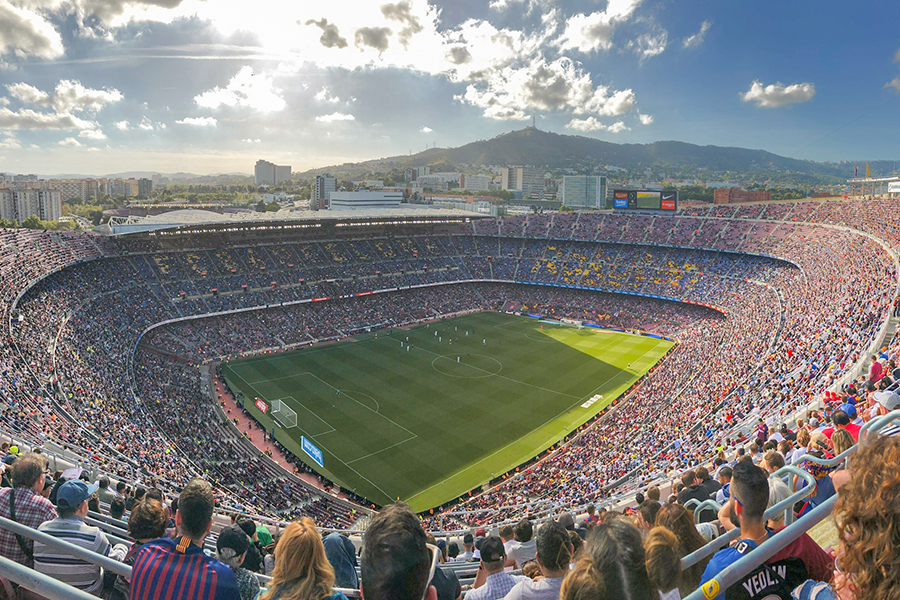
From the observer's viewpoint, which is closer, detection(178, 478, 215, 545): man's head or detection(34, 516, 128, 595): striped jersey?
detection(178, 478, 215, 545): man's head

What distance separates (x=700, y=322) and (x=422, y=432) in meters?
32.2

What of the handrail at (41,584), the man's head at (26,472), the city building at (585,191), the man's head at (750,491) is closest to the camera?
the handrail at (41,584)

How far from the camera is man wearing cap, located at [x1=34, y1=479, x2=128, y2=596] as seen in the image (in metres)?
4.20

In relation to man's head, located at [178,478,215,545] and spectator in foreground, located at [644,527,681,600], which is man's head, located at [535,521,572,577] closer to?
spectator in foreground, located at [644,527,681,600]

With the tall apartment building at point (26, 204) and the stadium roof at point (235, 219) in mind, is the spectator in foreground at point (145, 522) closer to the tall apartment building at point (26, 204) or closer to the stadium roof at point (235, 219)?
the stadium roof at point (235, 219)

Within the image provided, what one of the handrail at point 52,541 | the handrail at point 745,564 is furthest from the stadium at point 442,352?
the handrail at point 52,541

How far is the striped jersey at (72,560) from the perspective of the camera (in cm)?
419

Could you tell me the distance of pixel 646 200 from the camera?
71250mm

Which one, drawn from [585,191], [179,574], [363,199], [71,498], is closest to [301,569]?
[179,574]

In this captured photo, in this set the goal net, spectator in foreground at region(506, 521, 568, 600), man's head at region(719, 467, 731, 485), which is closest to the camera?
spectator in foreground at region(506, 521, 568, 600)

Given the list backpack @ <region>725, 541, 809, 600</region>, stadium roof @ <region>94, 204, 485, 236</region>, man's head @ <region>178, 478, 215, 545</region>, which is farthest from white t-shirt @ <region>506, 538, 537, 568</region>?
stadium roof @ <region>94, 204, 485, 236</region>

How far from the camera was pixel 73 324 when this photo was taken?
34.5m

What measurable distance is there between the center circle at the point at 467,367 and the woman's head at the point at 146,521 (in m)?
36.7

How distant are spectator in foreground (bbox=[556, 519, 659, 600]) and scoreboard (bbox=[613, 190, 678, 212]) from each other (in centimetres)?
7333
